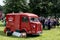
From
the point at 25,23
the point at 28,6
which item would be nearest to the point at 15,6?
the point at 28,6

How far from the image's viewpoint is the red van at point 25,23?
72.8ft

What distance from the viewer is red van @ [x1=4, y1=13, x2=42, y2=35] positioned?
72.8 feet

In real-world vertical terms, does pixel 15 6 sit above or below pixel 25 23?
above

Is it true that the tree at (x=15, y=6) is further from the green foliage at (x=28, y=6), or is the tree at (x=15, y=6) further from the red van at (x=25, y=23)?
the red van at (x=25, y=23)

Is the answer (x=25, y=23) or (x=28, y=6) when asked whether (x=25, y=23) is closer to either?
(x=25, y=23)

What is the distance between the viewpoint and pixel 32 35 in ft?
77.5

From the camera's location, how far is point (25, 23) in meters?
22.6

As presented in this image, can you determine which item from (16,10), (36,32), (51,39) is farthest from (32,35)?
(16,10)

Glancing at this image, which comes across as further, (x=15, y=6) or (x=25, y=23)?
(x=15, y=6)

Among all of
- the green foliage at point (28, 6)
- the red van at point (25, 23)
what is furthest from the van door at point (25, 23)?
the green foliage at point (28, 6)

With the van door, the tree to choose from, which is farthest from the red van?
the tree

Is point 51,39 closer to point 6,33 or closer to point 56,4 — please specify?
point 6,33

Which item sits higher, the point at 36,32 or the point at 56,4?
the point at 56,4

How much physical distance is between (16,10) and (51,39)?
22330mm
